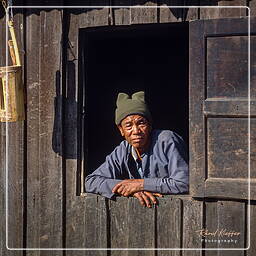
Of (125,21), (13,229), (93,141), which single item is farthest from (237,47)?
(93,141)

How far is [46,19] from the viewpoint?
493 cm

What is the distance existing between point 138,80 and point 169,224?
3601 millimetres

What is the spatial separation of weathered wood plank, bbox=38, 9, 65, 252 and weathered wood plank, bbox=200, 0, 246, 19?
1.42 metres

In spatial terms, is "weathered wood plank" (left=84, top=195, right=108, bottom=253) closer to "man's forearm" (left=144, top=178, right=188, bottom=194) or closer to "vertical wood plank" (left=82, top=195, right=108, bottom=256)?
"vertical wood plank" (left=82, top=195, right=108, bottom=256)

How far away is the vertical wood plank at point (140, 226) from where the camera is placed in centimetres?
474

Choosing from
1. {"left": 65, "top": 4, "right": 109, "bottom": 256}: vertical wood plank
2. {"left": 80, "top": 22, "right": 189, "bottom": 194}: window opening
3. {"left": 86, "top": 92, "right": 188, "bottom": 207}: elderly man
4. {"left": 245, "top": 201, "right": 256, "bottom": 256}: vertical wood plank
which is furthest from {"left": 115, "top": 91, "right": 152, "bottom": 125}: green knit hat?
{"left": 80, "top": 22, "right": 189, "bottom": 194}: window opening

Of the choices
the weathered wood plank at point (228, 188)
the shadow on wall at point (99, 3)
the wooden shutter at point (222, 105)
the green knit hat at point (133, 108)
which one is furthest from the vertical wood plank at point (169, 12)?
the weathered wood plank at point (228, 188)

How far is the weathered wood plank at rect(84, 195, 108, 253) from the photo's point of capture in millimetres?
4836

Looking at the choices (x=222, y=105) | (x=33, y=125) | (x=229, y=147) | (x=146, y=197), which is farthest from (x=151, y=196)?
(x=33, y=125)

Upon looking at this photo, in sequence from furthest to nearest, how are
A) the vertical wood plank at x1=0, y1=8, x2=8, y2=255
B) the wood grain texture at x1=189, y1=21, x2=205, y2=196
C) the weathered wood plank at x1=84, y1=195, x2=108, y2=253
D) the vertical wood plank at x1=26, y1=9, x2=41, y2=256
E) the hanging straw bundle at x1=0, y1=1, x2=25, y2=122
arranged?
the vertical wood plank at x1=0, y1=8, x2=8, y2=255
the vertical wood plank at x1=26, y1=9, x2=41, y2=256
the weathered wood plank at x1=84, y1=195, x2=108, y2=253
the hanging straw bundle at x1=0, y1=1, x2=25, y2=122
the wood grain texture at x1=189, y1=21, x2=205, y2=196

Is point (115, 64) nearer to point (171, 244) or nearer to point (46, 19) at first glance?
point (46, 19)

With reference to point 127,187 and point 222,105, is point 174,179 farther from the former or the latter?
point 222,105

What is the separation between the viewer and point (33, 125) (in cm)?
499

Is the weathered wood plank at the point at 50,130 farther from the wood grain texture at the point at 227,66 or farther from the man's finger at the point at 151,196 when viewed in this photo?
the wood grain texture at the point at 227,66
